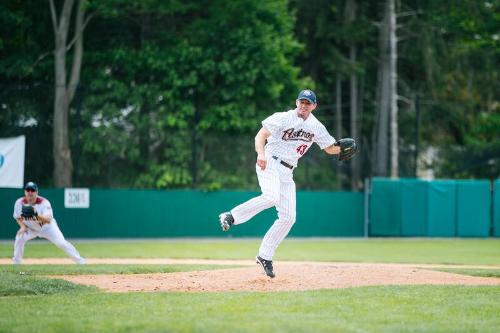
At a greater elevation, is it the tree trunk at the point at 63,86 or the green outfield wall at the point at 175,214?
the tree trunk at the point at 63,86

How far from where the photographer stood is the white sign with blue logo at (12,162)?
19969 millimetres

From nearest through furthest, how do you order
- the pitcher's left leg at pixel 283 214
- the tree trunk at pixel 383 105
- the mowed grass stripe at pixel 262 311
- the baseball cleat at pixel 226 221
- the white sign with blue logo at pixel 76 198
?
the mowed grass stripe at pixel 262 311, the baseball cleat at pixel 226 221, the pitcher's left leg at pixel 283 214, the white sign with blue logo at pixel 76 198, the tree trunk at pixel 383 105

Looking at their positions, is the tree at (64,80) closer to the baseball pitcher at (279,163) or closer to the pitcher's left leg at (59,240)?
the pitcher's left leg at (59,240)

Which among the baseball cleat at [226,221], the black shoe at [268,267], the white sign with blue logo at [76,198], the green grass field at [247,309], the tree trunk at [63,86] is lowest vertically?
the green grass field at [247,309]

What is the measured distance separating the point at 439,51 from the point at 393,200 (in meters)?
7.83

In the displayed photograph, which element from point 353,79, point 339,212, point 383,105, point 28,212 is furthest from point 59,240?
point 353,79

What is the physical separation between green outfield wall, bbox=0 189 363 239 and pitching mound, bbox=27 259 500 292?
10.8 meters

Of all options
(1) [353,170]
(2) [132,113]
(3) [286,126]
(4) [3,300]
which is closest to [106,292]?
(4) [3,300]

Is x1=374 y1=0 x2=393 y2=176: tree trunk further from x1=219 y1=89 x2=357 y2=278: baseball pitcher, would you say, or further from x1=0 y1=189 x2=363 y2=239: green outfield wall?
x1=219 y1=89 x2=357 y2=278: baseball pitcher

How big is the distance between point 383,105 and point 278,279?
19.0 metres

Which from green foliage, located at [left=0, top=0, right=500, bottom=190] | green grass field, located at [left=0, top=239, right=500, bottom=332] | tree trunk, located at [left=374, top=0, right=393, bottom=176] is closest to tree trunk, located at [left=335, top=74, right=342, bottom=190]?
green foliage, located at [left=0, top=0, right=500, bottom=190]

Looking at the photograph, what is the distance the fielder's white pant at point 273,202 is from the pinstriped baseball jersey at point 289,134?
0.46 feet

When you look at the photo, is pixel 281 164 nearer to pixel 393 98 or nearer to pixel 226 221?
pixel 226 221

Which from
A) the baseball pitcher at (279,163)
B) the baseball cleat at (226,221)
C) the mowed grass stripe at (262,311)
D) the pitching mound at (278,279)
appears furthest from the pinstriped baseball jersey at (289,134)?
the mowed grass stripe at (262,311)
